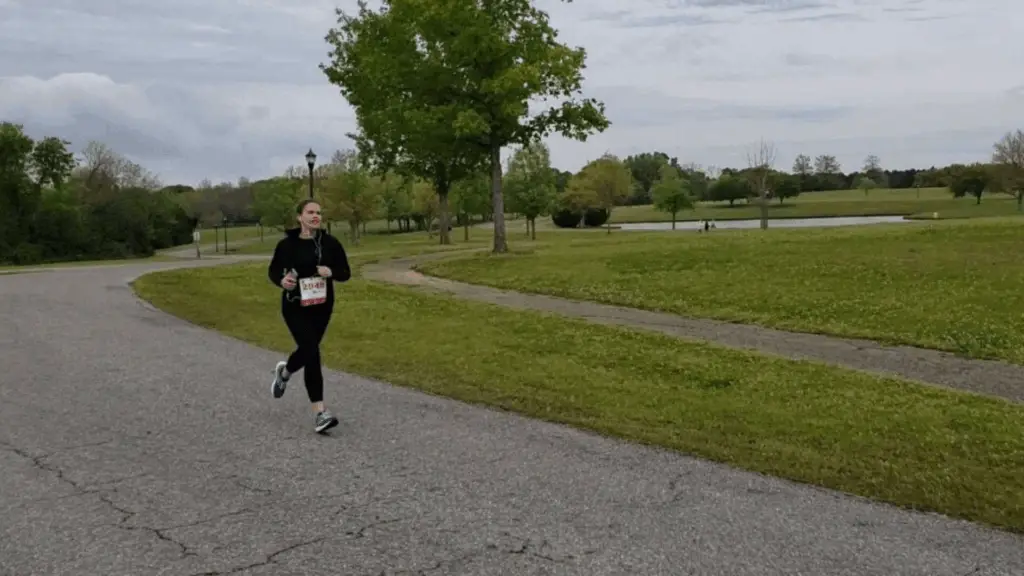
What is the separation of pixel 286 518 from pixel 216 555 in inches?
22.9

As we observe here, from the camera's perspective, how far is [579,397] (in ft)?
28.2

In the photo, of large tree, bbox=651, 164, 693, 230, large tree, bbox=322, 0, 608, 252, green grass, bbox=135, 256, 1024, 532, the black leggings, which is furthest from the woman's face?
large tree, bbox=651, 164, 693, 230

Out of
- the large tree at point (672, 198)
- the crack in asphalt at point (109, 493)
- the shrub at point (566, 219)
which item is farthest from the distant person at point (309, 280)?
the shrub at point (566, 219)

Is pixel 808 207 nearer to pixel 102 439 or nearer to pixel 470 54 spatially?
pixel 470 54

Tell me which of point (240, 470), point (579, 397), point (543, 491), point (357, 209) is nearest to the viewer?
point (543, 491)

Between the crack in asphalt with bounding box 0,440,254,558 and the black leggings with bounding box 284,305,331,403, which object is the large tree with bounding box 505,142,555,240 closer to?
the black leggings with bounding box 284,305,331,403

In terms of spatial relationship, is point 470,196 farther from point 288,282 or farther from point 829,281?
point 288,282

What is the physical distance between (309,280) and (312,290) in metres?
0.09

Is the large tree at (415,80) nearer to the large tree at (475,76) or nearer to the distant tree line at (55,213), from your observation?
the large tree at (475,76)

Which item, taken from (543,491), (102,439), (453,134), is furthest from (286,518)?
(453,134)

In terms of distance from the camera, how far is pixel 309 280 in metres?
7.21

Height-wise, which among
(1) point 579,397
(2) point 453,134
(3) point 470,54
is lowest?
(1) point 579,397

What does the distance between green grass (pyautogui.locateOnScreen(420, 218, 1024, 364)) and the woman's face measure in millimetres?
8846

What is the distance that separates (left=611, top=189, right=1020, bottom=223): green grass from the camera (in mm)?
80238
